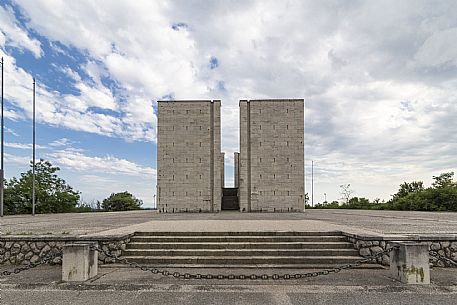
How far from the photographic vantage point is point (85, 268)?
5.60m

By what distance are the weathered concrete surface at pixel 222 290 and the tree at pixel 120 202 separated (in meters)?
26.4

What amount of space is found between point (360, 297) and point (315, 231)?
2906 millimetres

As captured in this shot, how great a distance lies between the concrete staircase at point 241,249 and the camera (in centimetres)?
667

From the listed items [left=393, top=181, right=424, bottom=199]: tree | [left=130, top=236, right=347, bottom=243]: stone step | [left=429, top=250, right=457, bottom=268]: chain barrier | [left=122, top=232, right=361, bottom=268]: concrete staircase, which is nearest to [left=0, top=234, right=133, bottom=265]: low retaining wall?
[left=122, top=232, right=361, bottom=268]: concrete staircase

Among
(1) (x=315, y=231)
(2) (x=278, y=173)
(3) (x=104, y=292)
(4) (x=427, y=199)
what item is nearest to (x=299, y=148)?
(2) (x=278, y=173)

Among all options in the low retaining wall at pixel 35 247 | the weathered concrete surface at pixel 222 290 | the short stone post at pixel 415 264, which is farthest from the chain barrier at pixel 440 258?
the low retaining wall at pixel 35 247

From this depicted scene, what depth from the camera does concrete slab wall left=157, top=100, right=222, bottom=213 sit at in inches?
936

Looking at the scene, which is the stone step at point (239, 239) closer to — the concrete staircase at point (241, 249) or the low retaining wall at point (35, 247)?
the concrete staircase at point (241, 249)

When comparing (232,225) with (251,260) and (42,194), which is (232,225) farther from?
(42,194)

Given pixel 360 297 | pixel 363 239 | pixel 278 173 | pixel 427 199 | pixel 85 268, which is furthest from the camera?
pixel 427 199

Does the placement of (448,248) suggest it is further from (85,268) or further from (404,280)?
(85,268)

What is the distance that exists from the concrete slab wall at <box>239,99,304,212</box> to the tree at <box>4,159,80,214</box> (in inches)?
531

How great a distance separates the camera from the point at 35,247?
7.00m

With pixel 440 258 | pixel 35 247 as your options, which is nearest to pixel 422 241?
pixel 440 258
